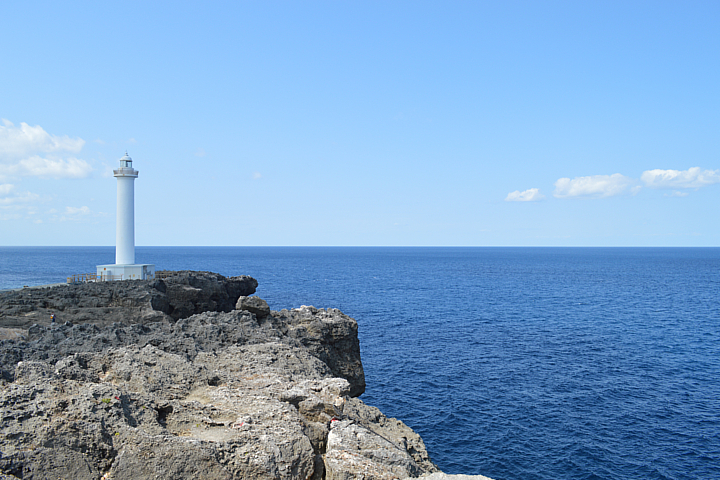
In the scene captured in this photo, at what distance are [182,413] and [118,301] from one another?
89.5 ft

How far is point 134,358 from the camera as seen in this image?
13164mm

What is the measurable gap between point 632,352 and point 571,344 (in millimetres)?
5220

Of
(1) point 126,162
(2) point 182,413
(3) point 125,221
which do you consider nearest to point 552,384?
(2) point 182,413

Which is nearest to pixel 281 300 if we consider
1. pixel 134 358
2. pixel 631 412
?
pixel 631 412

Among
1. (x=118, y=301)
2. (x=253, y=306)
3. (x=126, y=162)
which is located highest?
(x=126, y=162)

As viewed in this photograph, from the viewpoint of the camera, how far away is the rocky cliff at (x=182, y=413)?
31.2 feet

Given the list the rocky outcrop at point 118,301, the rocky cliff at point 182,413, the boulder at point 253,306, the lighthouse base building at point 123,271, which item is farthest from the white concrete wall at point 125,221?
the rocky cliff at point 182,413

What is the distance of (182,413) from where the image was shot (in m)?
11.3

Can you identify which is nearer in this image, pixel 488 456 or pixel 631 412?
pixel 488 456

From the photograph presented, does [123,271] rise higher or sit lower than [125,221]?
lower

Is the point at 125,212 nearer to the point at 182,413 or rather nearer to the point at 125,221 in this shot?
the point at 125,221

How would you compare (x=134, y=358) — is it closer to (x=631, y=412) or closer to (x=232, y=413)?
(x=232, y=413)

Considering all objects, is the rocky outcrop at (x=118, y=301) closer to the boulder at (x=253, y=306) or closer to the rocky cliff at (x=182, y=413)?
the boulder at (x=253, y=306)

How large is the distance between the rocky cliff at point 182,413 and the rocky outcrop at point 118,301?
496 inches
